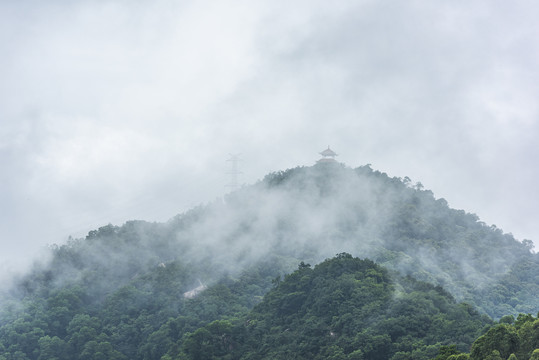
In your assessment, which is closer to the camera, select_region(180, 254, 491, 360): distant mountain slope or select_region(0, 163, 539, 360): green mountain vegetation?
select_region(180, 254, 491, 360): distant mountain slope

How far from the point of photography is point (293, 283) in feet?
168

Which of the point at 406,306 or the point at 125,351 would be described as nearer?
the point at 406,306

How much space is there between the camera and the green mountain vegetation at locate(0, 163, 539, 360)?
147ft

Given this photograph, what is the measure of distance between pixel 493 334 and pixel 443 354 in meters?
3.51

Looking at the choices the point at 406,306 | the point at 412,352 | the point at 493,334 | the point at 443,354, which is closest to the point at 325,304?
the point at 406,306

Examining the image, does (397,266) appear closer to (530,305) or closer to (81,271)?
(530,305)

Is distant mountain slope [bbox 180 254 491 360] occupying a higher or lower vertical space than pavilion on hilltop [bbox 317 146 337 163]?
lower

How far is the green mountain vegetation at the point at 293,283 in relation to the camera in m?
44.8

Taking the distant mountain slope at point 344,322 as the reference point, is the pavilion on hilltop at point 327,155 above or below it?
above

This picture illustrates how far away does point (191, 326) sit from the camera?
174ft

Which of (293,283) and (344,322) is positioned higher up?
Result: (293,283)

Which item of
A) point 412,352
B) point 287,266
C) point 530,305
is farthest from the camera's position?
point 287,266

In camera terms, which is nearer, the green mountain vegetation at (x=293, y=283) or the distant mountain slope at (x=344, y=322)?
the distant mountain slope at (x=344, y=322)

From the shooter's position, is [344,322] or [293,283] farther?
[293,283]
